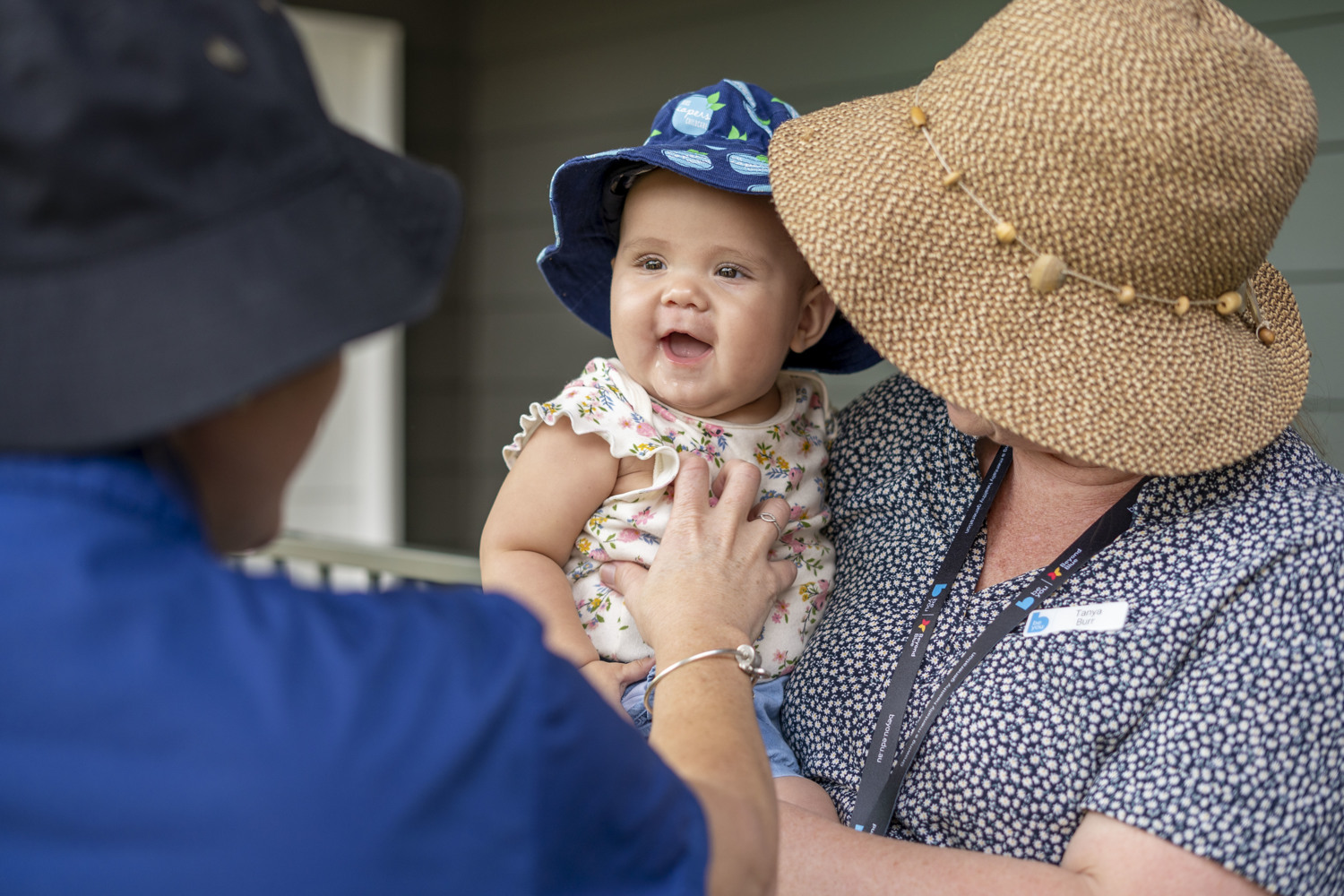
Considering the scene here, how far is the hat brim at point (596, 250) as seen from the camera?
1728mm

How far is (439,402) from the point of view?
18.6 feet

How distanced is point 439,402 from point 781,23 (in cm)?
265

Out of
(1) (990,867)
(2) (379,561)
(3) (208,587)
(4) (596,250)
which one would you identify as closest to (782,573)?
(1) (990,867)

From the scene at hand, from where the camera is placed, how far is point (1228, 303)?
1.43 metres

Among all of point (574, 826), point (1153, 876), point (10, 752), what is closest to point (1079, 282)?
point (1153, 876)

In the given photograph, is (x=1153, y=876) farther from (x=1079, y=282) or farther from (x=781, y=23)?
(x=781, y=23)

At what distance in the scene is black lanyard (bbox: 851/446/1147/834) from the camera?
1.47 meters

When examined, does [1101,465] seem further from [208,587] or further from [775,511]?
[208,587]

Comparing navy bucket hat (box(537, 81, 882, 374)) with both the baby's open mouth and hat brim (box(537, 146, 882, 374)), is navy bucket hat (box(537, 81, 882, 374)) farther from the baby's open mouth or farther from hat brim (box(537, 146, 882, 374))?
the baby's open mouth

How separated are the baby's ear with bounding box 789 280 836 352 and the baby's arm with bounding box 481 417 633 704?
1.46ft

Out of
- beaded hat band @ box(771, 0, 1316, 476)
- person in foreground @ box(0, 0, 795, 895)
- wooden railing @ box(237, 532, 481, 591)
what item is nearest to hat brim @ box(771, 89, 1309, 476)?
beaded hat band @ box(771, 0, 1316, 476)

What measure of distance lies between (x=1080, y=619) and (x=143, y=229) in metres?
1.19

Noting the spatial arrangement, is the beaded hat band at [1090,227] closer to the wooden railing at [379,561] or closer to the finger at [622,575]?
the finger at [622,575]

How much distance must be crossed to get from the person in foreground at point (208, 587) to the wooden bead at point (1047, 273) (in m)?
0.87
